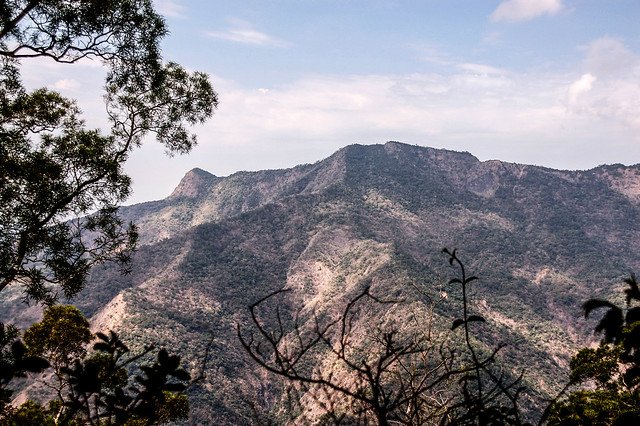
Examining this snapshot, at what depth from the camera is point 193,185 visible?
193m

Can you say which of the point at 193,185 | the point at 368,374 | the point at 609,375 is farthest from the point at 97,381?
the point at 193,185

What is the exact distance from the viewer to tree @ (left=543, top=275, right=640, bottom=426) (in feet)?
14.7

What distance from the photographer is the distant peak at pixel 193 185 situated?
189750 mm

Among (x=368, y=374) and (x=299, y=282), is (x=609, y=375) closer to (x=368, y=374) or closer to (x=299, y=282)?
(x=368, y=374)

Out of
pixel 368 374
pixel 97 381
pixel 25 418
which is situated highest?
pixel 368 374

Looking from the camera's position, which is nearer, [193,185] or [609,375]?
[609,375]

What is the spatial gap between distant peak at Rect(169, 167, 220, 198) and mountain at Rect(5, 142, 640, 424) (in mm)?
740

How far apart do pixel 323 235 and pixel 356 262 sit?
1920 cm

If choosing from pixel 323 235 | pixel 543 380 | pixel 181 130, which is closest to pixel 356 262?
pixel 323 235

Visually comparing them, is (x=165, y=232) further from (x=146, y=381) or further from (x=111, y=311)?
(x=146, y=381)

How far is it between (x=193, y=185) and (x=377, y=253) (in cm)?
12388

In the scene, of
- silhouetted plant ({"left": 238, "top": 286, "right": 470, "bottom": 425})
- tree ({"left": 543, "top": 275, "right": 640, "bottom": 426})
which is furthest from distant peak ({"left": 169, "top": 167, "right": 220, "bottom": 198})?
silhouetted plant ({"left": 238, "top": 286, "right": 470, "bottom": 425})

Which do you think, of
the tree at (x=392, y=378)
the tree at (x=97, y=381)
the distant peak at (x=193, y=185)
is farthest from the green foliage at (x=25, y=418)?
the distant peak at (x=193, y=185)

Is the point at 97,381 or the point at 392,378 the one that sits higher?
the point at 97,381
